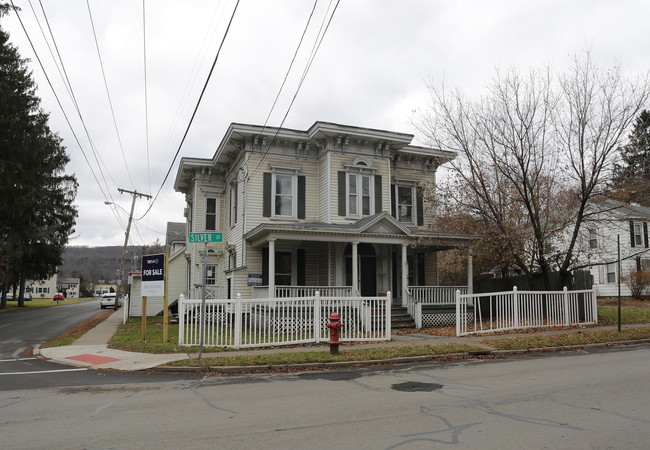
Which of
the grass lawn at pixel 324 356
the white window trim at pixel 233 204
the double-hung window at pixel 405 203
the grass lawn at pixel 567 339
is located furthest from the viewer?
the double-hung window at pixel 405 203

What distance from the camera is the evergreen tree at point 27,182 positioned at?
84.7 ft

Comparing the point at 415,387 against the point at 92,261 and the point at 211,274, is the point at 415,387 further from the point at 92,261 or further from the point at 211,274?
the point at 92,261

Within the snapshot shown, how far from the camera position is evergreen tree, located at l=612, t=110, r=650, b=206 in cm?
1800

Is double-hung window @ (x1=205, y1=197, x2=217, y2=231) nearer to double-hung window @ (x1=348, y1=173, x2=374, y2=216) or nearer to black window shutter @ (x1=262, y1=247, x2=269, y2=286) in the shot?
black window shutter @ (x1=262, y1=247, x2=269, y2=286)

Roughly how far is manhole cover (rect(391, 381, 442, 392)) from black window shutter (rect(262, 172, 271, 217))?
12.5 metres

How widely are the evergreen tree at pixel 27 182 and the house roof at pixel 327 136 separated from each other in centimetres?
1209

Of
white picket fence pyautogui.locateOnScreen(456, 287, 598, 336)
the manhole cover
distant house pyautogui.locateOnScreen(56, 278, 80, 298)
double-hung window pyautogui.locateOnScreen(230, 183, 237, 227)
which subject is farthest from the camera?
distant house pyautogui.locateOnScreen(56, 278, 80, 298)

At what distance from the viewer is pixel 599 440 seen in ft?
16.6

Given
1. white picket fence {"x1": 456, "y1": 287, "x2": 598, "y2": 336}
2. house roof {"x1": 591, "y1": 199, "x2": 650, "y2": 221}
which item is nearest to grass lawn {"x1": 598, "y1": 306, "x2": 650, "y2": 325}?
white picket fence {"x1": 456, "y1": 287, "x2": 598, "y2": 336}

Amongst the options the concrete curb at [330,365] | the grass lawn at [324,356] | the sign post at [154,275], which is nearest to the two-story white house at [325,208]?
the sign post at [154,275]

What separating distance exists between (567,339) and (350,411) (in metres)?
10.3

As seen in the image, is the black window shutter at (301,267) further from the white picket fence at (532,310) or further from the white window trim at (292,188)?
the white picket fence at (532,310)

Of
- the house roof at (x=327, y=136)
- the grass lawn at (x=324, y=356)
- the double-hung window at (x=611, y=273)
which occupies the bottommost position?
the grass lawn at (x=324, y=356)

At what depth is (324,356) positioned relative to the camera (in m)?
11.2
